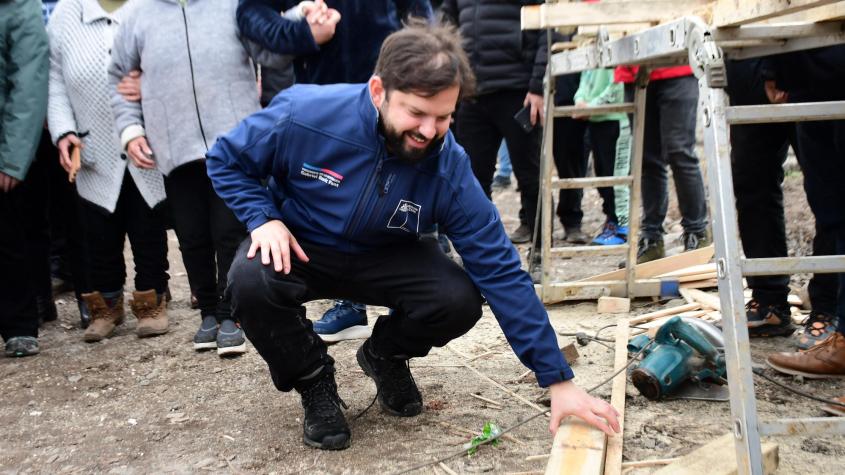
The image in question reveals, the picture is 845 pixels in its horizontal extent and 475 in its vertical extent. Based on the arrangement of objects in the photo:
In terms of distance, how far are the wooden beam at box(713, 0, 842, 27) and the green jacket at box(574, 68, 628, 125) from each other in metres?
3.33

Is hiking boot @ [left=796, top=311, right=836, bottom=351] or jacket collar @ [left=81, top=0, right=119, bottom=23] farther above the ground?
jacket collar @ [left=81, top=0, right=119, bottom=23]

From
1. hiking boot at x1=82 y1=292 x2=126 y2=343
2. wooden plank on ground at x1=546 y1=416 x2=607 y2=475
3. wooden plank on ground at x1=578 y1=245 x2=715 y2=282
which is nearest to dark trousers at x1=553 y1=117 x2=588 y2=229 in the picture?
wooden plank on ground at x1=578 y1=245 x2=715 y2=282

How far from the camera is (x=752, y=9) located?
2355 millimetres

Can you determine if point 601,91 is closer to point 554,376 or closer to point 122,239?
point 122,239

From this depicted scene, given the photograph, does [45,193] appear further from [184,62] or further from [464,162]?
[464,162]

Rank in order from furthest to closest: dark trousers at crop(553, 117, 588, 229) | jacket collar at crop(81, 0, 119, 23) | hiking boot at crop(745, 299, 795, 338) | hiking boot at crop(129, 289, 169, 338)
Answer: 1. dark trousers at crop(553, 117, 588, 229)
2. hiking boot at crop(129, 289, 169, 338)
3. jacket collar at crop(81, 0, 119, 23)
4. hiking boot at crop(745, 299, 795, 338)

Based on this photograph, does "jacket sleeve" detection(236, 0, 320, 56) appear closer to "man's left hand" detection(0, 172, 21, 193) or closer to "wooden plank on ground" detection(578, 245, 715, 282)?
"man's left hand" detection(0, 172, 21, 193)

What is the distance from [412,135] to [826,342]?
1.89 m

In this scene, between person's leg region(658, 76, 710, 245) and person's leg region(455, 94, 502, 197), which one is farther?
person's leg region(455, 94, 502, 197)

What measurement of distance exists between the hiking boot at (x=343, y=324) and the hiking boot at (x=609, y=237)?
2577mm

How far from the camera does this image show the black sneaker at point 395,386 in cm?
318

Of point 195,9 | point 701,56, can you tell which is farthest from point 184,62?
point 701,56

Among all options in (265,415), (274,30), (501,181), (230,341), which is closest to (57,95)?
(274,30)

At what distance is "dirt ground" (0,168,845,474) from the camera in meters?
2.85
